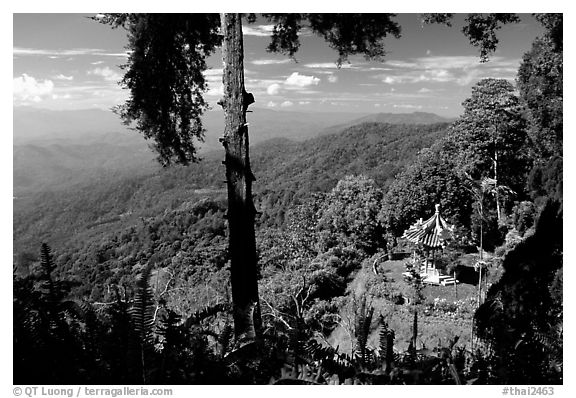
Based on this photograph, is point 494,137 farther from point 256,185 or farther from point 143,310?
point 256,185

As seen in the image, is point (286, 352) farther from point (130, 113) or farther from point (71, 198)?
point (71, 198)

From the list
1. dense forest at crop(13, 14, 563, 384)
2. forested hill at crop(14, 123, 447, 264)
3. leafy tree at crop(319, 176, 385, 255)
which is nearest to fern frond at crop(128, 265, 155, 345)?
dense forest at crop(13, 14, 563, 384)

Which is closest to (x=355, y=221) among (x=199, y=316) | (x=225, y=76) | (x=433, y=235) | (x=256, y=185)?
(x=433, y=235)

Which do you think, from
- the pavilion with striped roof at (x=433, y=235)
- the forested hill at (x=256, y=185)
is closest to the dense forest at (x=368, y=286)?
the pavilion with striped roof at (x=433, y=235)

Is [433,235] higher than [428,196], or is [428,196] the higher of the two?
[428,196]

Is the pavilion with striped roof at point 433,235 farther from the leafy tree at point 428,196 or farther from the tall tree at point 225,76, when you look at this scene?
the tall tree at point 225,76

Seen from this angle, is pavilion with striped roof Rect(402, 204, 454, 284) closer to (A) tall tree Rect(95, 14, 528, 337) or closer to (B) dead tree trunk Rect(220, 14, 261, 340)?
(A) tall tree Rect(95, 14, 528, 337)
